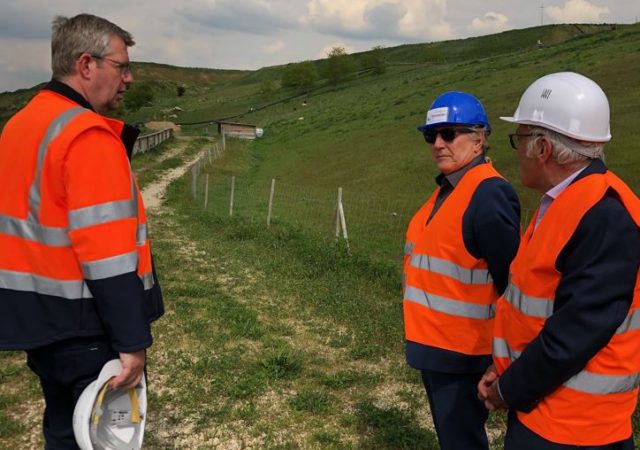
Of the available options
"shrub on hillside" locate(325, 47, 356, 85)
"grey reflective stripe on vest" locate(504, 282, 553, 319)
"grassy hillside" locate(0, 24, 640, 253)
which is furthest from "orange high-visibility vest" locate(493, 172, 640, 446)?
"shrub on hillside" locate(325, 47, 356, 85)

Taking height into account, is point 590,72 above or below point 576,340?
above

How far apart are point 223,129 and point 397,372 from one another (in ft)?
170

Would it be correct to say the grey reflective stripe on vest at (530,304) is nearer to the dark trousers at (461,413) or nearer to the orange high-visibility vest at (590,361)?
the orange high-visibility vest at (590,361)

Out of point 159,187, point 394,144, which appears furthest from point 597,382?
point 394,144

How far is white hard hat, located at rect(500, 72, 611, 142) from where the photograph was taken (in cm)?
208

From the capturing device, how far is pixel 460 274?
109 inches

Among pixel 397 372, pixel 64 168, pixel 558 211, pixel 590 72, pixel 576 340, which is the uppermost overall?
pixel 590 72

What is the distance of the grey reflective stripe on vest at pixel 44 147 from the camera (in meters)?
2.28

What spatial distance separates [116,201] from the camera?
7.65ft

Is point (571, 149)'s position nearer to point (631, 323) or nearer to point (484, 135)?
point (631, 323)

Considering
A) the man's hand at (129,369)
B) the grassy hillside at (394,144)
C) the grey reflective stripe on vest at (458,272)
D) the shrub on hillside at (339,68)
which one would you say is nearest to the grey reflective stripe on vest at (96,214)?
the man's hand at (129,369)

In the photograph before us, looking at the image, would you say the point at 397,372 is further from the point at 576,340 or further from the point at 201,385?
the point at 576,340

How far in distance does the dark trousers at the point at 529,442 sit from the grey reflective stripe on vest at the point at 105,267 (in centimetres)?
173

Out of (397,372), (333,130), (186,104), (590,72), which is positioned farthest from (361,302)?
(186,104)
